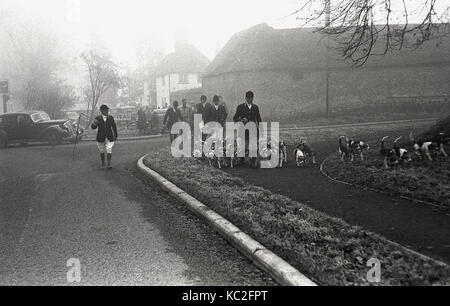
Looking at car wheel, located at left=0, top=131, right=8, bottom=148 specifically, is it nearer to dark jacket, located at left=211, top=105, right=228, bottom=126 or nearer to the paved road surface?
the paved road surface

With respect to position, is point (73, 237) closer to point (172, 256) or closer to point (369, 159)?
point (172, 256)

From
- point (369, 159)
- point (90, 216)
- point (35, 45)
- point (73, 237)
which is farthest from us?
point (35, 45)

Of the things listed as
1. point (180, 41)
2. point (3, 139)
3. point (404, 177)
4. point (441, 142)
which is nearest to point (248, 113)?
point (404, 177)

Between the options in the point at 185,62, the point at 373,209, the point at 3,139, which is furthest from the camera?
the point at 185,62

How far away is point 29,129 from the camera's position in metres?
22.1

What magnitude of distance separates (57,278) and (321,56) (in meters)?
34.0

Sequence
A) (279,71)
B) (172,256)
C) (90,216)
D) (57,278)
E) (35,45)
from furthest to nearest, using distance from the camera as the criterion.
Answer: (35,45)
(279,71)
(90,216)
(172,256)
(57,278)

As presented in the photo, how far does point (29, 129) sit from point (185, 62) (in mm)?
39663

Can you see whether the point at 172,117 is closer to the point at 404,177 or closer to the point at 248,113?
the point at 248,113

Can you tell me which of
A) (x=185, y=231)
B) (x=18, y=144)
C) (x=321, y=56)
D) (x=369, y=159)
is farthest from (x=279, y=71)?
(x=185, y=231)

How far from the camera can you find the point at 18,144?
77.2 feet

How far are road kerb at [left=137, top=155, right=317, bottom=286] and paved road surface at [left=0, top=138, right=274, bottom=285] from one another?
0.10 metres

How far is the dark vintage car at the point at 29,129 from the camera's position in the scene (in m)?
21.9

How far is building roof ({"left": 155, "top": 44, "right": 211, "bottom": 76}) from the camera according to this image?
59062 mm
